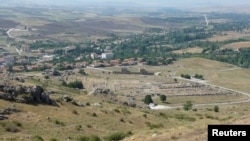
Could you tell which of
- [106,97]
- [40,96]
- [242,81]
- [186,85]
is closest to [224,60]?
[242,81]

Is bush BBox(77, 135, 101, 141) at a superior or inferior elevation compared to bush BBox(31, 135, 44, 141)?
inferior

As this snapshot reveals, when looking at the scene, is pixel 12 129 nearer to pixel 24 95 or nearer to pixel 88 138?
pixel 88 138

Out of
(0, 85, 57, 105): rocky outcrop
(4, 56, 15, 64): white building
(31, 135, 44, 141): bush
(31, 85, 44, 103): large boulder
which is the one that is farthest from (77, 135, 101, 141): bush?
(4, 56, 15, 64): white building

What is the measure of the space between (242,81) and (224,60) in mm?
56915

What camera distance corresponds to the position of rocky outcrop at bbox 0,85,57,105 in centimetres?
4562

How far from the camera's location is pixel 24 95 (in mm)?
46250

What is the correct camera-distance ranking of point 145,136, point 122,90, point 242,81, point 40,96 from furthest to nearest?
1. point 242,81
2. point 122,90
3. point 40,96
4. point 145,136

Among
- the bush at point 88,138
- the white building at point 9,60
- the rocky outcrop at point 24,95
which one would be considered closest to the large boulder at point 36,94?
the rocky outcrop at point 24,95

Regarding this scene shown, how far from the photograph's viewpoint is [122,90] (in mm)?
115625

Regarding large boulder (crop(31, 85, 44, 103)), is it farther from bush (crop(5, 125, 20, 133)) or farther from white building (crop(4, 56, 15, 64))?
white building (crop(4, 56, 15, 64))

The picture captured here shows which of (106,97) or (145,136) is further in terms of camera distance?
(106,97)

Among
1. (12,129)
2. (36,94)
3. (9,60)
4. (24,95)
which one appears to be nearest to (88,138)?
(12,129)

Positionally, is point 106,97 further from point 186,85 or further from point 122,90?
point 186,85

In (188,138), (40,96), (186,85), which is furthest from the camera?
→ (186,85)
